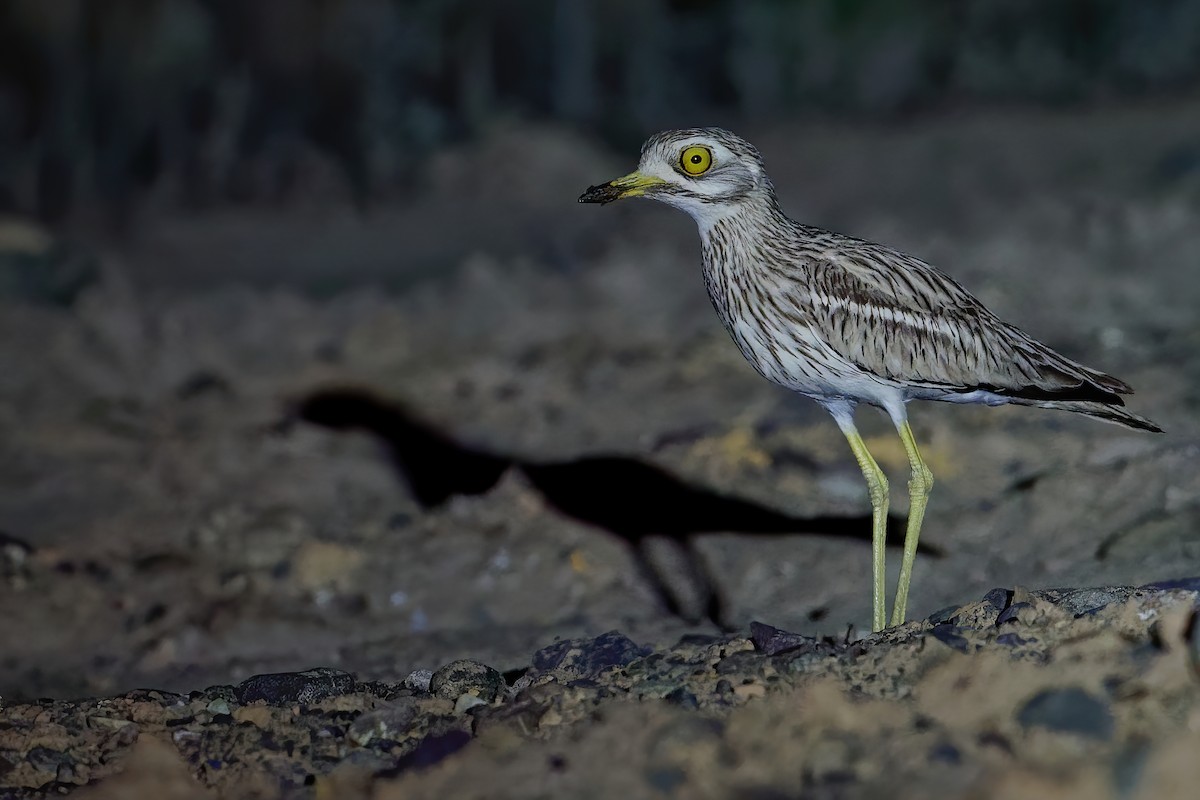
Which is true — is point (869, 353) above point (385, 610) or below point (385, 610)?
above

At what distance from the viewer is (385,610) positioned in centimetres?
612

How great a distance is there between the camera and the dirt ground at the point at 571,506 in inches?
144

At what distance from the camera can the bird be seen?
4.63m

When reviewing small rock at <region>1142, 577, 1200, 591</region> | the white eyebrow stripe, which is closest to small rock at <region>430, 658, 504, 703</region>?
the white eyebrow stripe

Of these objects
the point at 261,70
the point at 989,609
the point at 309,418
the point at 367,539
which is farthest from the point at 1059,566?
the point at 261,70

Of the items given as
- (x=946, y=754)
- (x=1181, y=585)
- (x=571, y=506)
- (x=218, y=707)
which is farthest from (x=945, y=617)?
(x=571, y=506)

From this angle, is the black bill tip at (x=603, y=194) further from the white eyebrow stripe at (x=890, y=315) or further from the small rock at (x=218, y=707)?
the small rock at (x=218, y=707)

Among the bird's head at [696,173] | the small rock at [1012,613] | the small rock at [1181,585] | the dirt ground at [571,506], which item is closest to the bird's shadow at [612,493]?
the dirt ground at [571,506]

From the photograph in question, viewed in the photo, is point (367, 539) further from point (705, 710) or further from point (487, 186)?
point (487, 186)

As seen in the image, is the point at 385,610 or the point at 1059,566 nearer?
the point at 1059,566

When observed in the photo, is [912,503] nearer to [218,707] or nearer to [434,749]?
[434,749]

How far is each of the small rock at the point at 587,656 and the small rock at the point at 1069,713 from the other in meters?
1.34

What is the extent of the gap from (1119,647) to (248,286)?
24.7ft

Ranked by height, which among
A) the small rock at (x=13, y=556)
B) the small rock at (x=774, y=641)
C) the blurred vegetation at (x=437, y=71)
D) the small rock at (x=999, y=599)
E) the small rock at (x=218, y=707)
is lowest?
the small rock at (x=13, y=556)
